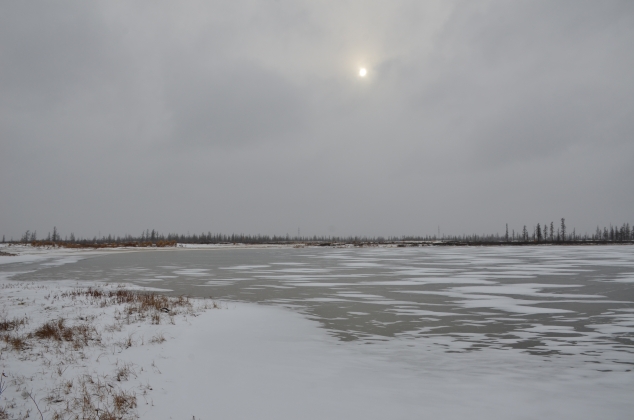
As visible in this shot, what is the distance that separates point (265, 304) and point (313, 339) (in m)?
6.33

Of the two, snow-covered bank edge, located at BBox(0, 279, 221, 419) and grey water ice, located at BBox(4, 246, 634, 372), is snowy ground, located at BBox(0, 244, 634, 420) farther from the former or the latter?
grey water ice, located at BBox(4, 246, 634, 372)

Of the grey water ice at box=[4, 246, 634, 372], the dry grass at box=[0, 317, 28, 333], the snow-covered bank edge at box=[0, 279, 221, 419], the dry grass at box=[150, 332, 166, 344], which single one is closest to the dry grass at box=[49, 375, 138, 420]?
the snow-covered bank edge at box=[0, 279, 221, 419]

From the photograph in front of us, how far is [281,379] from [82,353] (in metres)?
5.01

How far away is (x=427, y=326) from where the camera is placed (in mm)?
12617

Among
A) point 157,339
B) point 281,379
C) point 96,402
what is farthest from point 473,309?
point 96,402

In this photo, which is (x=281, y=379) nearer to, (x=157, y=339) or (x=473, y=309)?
(x=157, y=339)

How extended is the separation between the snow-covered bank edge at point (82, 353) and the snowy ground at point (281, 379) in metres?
0.04

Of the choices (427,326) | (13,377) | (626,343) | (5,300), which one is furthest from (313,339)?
Answer: (5,300)

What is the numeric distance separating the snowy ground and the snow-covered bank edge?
4 cm

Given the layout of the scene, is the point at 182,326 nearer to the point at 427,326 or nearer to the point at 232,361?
the point at 232,361

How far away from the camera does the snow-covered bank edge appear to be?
22.2 ft

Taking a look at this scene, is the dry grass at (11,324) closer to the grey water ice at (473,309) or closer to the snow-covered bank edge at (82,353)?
the snow-covered bank edge at (82,353)

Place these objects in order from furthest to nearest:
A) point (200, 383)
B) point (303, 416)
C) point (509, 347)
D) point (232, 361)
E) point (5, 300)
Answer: point (5, 300)
point (509, 347)
point (232, 361)
point (200, 383)
point (303, 416)

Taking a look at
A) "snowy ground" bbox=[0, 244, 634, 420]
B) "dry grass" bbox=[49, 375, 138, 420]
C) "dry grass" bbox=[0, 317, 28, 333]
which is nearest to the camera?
"dry grass" bbox=[49, 375, 138, 420]
